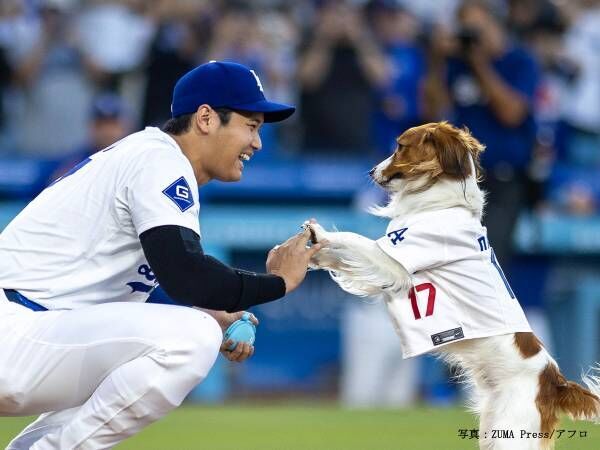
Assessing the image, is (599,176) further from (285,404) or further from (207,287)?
(207,287)

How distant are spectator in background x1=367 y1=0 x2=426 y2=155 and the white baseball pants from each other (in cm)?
607

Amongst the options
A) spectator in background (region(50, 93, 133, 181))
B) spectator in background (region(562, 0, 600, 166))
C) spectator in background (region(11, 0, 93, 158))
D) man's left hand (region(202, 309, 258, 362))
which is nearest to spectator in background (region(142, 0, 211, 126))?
spectator in background (region(11, 0, 93, 158))

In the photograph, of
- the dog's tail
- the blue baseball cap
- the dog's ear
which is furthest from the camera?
the dog's ear

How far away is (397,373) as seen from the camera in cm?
1030

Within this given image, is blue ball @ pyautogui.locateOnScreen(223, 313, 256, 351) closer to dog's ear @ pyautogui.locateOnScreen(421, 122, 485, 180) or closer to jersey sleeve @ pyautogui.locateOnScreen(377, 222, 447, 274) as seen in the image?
jersey sleeve @ pyautogui.locateOnScreen(377, 222, 447, 274)

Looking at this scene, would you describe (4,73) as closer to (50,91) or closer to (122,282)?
(50,91)

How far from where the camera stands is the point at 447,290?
518 centimetres

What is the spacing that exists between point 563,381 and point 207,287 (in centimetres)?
181

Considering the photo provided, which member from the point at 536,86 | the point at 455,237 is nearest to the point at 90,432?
the point at 455,237

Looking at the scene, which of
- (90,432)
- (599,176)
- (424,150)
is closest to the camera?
(90,432)

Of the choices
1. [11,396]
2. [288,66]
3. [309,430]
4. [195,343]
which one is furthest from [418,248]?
[288,66]

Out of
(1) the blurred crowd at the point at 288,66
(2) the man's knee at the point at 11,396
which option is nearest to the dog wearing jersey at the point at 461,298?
(2) the man's knee at the point at 11,396

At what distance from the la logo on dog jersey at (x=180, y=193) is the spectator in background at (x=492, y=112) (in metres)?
4.89

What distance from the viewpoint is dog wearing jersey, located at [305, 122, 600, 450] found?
5.08 metres
